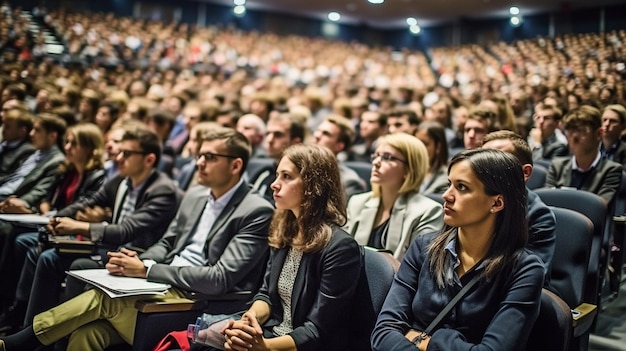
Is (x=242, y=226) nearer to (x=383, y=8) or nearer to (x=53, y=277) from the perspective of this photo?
(x=53, y=277)

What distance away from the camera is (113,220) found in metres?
3.35

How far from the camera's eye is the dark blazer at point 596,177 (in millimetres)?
3085

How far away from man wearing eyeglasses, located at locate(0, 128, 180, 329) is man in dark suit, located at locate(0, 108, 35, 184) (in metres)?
1.07

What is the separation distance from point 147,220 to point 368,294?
4.91 feet

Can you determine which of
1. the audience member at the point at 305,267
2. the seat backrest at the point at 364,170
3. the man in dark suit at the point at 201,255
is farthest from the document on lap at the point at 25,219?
the seat backrest at the point at 364,170

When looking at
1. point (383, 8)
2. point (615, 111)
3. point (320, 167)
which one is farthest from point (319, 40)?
point (320, 167)

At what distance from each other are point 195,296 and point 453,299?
3.54 ft

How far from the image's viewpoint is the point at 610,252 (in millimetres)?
2973

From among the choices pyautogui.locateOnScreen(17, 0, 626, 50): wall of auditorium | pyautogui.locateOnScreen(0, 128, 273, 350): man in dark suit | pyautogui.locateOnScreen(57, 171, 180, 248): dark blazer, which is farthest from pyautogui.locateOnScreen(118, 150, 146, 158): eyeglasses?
pyautogui.locateOnScreen(17, 0, 626, 50): wall of auditorium

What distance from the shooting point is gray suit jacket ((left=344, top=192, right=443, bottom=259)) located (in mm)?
2587

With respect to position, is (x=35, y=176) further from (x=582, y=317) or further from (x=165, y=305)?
(x=582, y=317)

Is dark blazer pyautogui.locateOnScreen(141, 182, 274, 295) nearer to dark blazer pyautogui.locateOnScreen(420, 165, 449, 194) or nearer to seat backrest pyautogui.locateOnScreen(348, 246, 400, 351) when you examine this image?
seat backrest pyautogui.locateOnScreen(348, 246, 400, 351)

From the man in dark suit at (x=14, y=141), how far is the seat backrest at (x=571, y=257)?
364 cm

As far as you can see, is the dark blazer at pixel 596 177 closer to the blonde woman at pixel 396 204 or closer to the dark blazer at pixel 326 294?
the blonde woman at pixel 396 204
